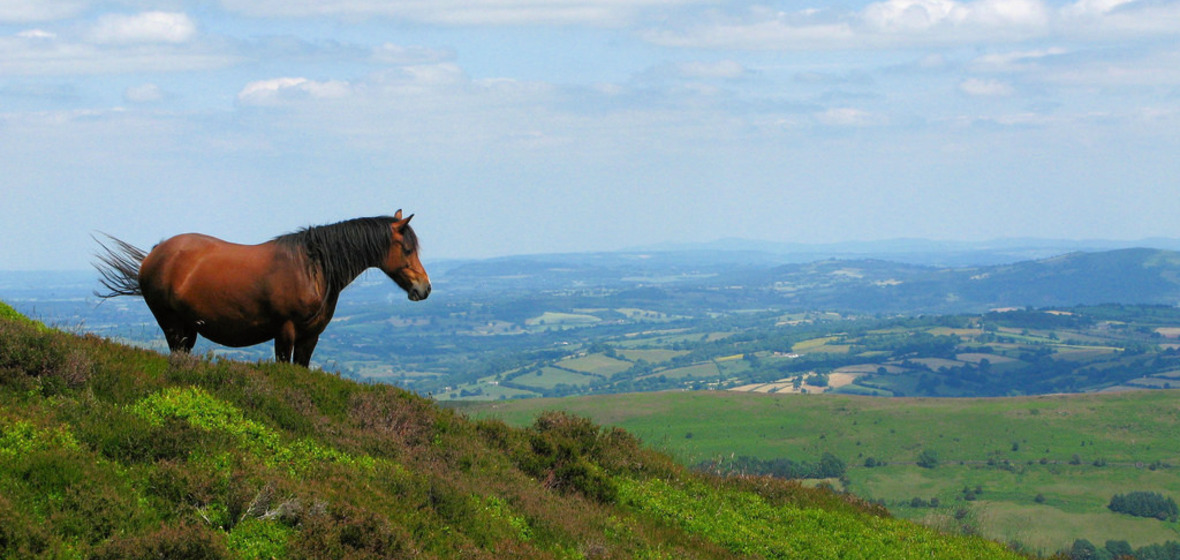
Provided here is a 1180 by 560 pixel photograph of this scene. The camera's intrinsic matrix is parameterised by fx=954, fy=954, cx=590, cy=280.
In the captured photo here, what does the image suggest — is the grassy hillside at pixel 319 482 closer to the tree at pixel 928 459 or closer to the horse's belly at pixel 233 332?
the horse's belly at pixel 233 332

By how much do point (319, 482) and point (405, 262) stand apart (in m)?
4.35

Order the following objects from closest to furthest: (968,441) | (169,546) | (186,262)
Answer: (169,546), (186,262), (968,441)

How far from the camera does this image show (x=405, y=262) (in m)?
13.3

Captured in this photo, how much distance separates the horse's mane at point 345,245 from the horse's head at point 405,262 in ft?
0.05

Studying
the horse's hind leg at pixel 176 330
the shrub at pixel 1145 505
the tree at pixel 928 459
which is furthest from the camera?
the tree at pixel 928 459

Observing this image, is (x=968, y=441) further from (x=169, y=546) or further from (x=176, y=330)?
(x=169, y=546)

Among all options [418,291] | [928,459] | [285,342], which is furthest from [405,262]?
[928,459]

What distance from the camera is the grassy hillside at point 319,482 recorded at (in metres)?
7.98

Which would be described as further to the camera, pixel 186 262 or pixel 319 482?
pixel 186 262

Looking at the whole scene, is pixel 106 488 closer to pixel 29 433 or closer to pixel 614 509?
pixel 29 433

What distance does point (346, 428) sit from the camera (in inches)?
469

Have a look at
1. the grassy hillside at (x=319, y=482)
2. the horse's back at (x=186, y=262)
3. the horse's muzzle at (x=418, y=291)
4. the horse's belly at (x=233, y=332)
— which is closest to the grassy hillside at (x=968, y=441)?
the grassy hillside at (x=319, y=482)

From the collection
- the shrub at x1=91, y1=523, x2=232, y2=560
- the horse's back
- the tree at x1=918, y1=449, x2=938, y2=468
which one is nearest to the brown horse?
the horse's back

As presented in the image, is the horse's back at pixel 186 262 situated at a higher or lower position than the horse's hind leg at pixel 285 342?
higher
